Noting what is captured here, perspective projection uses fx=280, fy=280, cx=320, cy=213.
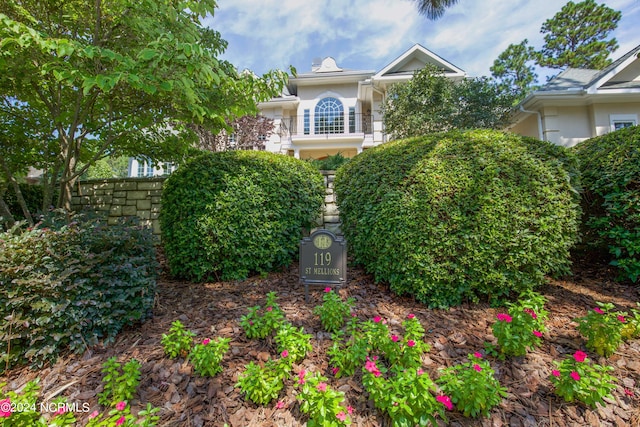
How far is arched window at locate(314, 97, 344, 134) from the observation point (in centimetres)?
1234

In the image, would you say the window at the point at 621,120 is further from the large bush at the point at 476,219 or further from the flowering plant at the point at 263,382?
the flowering plant at the point at 263,382

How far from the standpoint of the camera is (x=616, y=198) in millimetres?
2986

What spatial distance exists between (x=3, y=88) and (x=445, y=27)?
846 centimetres

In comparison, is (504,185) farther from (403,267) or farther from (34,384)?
(34,384)

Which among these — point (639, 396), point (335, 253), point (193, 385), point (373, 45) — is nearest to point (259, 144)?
point (373, 45)

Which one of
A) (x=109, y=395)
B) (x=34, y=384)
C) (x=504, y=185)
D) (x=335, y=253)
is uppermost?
(x=504, y=185)

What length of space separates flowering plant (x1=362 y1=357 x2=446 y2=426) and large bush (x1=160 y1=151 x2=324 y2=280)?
2.20 meters

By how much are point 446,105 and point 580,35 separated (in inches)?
628

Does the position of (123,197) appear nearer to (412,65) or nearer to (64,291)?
(64,291)

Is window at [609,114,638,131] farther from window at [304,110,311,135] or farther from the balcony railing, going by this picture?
window at [304,110,311,135]

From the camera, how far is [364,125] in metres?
12.6

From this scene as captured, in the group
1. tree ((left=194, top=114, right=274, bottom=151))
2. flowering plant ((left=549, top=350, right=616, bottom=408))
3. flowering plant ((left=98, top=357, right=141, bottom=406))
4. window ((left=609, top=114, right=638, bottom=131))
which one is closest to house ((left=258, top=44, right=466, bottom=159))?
tree ((left=194, top=114, right=274, bottom=151))

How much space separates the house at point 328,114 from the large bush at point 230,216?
8.45 metres

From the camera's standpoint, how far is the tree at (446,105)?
8719mm
